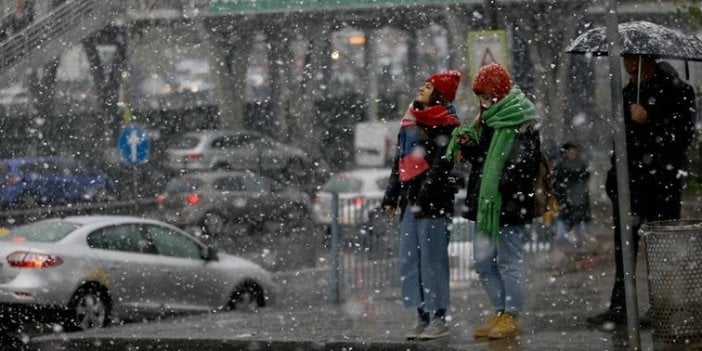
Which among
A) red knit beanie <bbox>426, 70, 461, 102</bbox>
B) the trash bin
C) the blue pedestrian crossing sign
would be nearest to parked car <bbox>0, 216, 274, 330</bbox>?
red knit beanie <bbox>426, 70, 461, 102</bbox>

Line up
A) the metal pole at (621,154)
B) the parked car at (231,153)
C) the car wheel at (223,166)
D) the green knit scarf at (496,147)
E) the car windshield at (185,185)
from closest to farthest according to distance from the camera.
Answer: the metal pole at (621,154) < the green knit scarf at (496,147) < the car windshield at (185,185) < the car wheel at (223,166) < the parked car at (231,153)

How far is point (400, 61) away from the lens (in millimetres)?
52812

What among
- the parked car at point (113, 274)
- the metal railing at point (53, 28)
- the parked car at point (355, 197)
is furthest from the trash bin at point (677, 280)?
the metal railing at point (53, 28)

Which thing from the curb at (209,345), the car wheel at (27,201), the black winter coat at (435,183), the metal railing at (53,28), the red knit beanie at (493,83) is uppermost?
the metal railing at (53,28)

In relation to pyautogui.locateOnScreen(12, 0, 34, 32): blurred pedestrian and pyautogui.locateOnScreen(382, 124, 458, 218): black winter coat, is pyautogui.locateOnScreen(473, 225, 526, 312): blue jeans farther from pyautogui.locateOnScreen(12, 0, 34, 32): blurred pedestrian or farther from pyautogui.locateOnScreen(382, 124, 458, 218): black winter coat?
pyautogui.locateOnScreen(12, 0, 34, 32): blurred pedestrian

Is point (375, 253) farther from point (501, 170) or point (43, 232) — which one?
point (501, 170)

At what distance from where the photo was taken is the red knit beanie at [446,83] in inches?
381

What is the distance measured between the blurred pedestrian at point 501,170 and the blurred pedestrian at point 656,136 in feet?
2.67

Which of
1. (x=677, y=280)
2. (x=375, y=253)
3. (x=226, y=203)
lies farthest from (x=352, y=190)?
(x=677, y=280)

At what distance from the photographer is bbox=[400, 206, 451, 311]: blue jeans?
9.72m

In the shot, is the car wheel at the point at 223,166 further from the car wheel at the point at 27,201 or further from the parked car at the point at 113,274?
the parked car at the point at 113,274

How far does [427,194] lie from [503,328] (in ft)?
3.25

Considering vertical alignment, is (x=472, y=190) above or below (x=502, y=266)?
above

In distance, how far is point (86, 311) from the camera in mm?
14508
